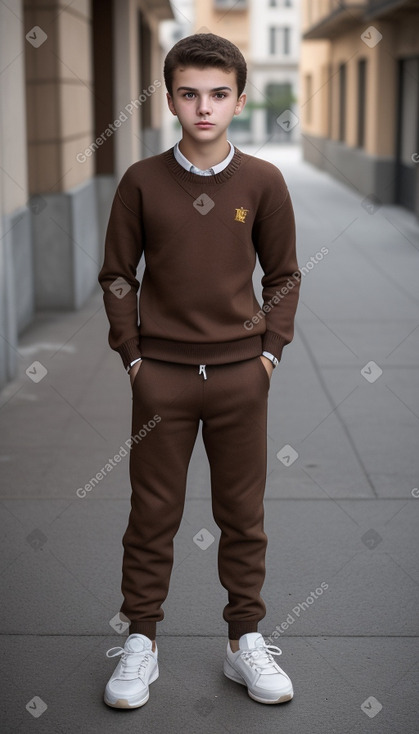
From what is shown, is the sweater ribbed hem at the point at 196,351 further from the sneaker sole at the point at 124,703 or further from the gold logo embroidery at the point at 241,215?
the sneaker sole at the point at 124,703

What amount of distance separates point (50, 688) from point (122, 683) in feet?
0.83

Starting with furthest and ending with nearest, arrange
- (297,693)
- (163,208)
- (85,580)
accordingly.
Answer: (85,580)
(297,693)
(163,208)

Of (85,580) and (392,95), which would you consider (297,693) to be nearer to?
(85,580)

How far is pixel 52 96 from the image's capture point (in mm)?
9516

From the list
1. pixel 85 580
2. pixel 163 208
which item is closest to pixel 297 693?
pixel 85 580

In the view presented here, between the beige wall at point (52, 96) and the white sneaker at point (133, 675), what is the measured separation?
23.1 feet

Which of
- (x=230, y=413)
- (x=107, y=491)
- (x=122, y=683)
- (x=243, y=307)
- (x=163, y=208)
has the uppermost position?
(x=163, y=208)

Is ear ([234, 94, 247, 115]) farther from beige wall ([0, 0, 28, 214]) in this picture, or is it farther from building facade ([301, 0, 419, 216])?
building facade ([301, 0, 419, 216])

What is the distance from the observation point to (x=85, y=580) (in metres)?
3.94

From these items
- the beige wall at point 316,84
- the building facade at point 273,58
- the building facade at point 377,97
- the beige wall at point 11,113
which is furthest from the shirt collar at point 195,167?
the building facade at point 273,58

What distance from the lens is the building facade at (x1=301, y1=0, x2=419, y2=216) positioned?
61.7 feet

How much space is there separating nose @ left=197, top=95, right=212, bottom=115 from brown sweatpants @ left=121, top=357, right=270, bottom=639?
28.6 inches

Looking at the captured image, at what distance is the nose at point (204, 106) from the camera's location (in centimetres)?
283

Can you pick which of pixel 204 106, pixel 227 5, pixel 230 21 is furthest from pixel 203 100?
pixel 230 21
